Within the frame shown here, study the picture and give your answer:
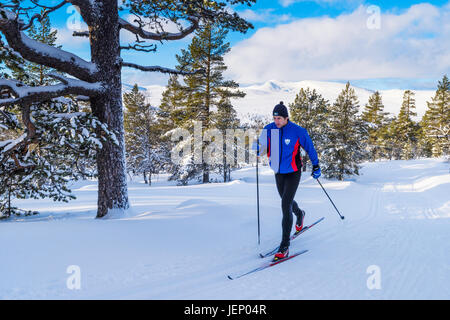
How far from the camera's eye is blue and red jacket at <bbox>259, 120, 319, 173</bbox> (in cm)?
419

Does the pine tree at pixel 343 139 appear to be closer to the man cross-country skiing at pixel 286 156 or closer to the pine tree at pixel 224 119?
the pine tree at pixel 224 119

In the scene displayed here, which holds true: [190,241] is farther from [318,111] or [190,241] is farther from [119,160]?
[318,111]

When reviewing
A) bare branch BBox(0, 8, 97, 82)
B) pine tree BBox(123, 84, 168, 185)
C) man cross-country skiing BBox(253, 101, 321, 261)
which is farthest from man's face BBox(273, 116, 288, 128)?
pine tree BBox(123, 84, 168, 185)

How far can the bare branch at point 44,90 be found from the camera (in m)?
4.71

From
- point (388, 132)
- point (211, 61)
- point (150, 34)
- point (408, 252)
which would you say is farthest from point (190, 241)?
point (388, 132)

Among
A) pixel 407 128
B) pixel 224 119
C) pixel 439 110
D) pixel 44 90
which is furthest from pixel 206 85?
pixel 407 128

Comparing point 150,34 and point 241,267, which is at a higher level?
point 150,34

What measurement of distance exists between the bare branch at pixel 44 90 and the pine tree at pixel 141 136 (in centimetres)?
2340

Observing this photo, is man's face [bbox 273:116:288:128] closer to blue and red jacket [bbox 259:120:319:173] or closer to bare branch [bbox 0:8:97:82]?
blue and red jacket [bbox 259:120:319:173]

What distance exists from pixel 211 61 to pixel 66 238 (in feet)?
57.3

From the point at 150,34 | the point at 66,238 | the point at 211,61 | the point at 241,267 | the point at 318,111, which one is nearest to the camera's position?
the point at 241,267

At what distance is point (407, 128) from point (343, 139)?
30.8 meters

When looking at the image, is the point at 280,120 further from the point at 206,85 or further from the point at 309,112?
the point at 309,112

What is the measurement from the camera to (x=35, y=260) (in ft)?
10.9
